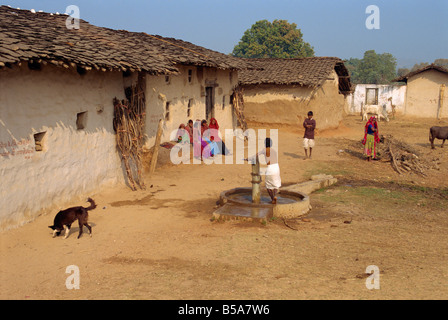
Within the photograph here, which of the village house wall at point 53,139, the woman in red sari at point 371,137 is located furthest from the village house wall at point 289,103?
the village house wall at point 53,139

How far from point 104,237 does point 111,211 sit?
1.70 m

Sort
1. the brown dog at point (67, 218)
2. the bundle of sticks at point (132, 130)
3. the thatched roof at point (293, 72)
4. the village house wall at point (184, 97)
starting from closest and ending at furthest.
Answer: the brown dog at point (67, 218) < the bundle of sticks at point (132, 130) < the village house wall at point (184, 97) < the thatched roof at point (293, 72)

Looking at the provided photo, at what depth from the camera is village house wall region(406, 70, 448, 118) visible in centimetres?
2909

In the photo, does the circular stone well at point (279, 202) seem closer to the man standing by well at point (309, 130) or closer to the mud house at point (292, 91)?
the man standing by well at point (309, 130)

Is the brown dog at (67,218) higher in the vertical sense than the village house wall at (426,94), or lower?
lower

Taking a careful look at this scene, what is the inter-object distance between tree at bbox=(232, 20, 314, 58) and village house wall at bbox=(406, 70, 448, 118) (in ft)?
77.3

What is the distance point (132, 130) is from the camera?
36.7 feet

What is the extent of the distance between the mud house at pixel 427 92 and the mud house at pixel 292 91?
921 centimetres

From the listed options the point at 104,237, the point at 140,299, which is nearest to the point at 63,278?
the point at 140,299

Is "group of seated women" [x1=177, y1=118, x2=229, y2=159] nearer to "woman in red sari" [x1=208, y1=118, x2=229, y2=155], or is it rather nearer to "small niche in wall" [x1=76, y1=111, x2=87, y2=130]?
"woman in red sari" [x1=208, y1=118, x2=229, y2=155]

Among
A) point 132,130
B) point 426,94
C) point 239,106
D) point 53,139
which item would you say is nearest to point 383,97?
point 426,94

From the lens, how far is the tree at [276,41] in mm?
52938

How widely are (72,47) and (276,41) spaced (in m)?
46.4

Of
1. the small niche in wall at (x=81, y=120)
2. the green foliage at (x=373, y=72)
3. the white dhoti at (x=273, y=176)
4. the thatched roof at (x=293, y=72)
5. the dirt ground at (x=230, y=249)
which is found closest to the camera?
the dirt ground at (x=230, y=249)
